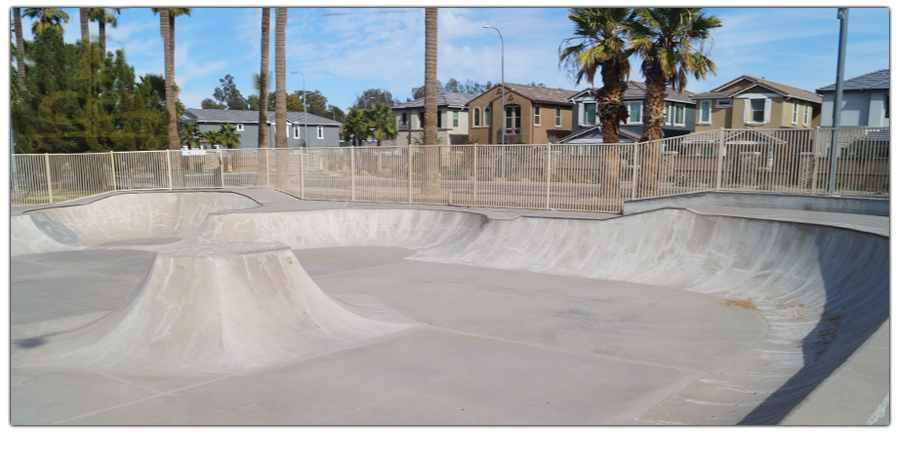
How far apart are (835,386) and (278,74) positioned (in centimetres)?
2408

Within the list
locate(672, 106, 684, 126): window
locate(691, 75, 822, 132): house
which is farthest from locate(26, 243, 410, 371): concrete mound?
locate(672, 106, 684, 126): window

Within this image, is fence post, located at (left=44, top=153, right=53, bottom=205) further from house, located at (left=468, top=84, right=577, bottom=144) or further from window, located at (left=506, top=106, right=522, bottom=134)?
window, located at (left=506, top=106, right=522, bottom=134)

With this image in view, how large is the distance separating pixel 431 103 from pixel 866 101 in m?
25.3

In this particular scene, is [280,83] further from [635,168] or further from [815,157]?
[815,157]

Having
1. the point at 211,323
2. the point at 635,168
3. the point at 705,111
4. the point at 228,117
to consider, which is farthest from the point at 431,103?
the point at 228,117

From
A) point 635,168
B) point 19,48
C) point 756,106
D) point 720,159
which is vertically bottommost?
point 635,168

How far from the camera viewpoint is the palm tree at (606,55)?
59.0 ft

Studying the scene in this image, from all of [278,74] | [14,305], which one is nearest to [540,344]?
[14,305]

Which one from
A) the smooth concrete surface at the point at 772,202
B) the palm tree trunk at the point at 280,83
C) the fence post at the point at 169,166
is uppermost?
the palm tree trunk at the point at 280,83

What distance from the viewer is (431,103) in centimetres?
2039

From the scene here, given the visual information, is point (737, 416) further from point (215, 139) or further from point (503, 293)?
point (215, 139)

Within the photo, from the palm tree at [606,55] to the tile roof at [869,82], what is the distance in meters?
20.7

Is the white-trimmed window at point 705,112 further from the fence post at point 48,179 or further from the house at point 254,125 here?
the fence post at point 48,179

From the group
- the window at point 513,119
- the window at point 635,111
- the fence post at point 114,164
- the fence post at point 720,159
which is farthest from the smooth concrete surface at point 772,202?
the window at point 513,119
